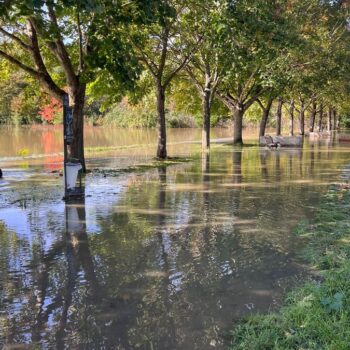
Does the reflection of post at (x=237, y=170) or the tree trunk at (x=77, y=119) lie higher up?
the tree trunk at (x=77, y=119)

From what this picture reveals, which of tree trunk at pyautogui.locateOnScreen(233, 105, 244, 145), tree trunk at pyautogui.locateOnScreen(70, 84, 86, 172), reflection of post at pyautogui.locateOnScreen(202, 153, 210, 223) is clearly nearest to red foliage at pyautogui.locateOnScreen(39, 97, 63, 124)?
tree trunk at pyautogui.locateOnScreen(70, 84, 86, 172)

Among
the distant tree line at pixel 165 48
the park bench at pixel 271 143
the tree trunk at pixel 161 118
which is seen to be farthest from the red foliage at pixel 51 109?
the park bench at pixel 271 143

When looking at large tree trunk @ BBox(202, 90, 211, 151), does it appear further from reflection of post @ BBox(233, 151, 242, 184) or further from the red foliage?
the red foliage

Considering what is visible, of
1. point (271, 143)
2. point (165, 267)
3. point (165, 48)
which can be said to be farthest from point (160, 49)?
point (165, 267)

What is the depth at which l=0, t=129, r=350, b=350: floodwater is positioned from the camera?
13.3 feet

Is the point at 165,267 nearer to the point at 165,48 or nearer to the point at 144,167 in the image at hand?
the point at 144,167

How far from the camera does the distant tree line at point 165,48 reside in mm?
10461

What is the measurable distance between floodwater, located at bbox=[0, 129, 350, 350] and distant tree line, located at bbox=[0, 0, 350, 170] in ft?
10.1

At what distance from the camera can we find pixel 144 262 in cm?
589

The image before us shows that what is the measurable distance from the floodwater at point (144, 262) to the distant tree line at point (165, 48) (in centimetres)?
308

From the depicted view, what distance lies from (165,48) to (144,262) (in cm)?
1482

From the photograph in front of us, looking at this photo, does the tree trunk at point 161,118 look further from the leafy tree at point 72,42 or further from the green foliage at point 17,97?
the green foliage at point 17,97

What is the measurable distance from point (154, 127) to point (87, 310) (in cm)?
7502

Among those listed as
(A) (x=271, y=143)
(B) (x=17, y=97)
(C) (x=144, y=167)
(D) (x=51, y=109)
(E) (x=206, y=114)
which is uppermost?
(B) (x=17, y=97)
